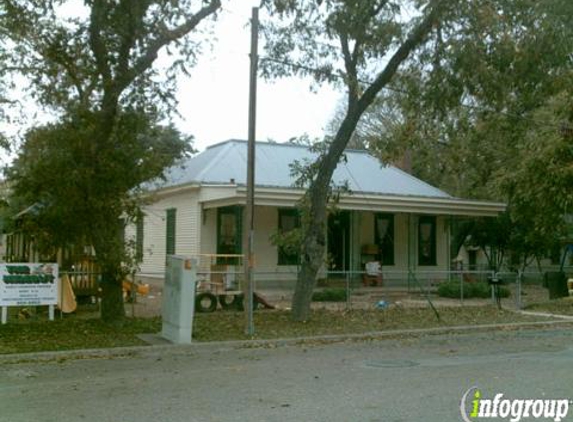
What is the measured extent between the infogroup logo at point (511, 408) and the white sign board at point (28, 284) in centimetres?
1022

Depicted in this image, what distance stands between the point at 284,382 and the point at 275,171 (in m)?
17.0

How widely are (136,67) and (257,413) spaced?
9135 millimetres

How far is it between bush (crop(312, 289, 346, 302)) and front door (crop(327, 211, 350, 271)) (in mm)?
6031

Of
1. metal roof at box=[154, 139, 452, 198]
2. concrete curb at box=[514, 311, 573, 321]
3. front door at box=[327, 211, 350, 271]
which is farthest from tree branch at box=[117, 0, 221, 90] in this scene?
front door at box=[327, 211, 350, 271]

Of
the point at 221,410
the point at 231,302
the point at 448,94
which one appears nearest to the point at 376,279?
the point at 231,302

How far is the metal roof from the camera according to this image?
25.1 metres

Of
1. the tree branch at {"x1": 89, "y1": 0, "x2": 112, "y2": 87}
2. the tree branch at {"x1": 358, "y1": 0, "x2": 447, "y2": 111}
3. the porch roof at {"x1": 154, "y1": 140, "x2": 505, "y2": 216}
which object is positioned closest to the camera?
the tree branch at {"x1": 89, "y1": 0, "x2": 112, "y2": 87}

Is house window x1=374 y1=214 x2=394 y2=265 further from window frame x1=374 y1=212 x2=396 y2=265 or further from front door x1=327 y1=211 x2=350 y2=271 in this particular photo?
front door x1=327 y1=211 x2=350 y2=271

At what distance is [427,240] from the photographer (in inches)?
1177

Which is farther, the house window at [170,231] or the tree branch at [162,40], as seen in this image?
the house window at [170,231]

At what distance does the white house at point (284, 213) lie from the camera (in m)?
24.4

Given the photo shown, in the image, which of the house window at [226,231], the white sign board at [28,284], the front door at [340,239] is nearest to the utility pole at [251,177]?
the white sign board at [28,284]

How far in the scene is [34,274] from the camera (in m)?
15.5

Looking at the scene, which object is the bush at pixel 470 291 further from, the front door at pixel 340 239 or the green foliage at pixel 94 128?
the green foliage at pixel 94 128
